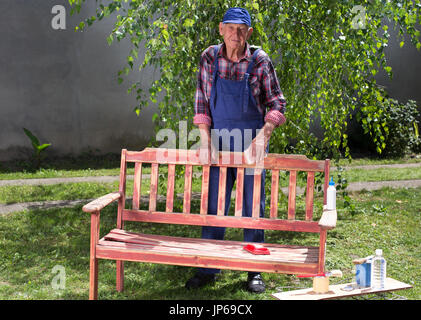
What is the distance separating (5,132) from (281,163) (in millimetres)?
6975

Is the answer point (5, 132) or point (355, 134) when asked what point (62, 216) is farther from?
point (355, 134)

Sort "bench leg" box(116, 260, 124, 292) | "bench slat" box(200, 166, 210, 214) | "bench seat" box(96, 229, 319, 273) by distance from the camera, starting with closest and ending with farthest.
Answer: "bench seat" box(96, 229, 319, 273) → "bench slat" box(200, 166, 210, 214) → "bench leg" box(116, 260, 124, 292)

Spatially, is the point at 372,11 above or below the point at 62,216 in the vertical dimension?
above

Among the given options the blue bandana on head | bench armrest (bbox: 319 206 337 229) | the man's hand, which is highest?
the blue bandana on head

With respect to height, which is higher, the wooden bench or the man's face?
the man's face

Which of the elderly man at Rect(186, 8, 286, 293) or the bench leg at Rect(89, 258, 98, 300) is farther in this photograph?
the elderly man at Rect(186, 8, 286, 293)

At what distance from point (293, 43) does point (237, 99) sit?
142 cm

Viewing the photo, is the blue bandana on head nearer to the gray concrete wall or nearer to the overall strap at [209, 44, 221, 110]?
the overall strap at [209, 44, 221, 110]

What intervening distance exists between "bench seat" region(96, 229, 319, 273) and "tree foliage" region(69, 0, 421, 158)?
133cm

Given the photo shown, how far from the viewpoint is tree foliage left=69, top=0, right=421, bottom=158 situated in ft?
14.7

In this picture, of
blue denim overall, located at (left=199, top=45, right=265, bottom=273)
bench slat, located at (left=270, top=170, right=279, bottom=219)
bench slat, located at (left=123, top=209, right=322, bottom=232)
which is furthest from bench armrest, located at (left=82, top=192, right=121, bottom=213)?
bench slat, located at (left=270, top=170, right=279, bottom=219)

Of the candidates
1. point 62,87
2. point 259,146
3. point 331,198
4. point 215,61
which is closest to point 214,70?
point 215,61

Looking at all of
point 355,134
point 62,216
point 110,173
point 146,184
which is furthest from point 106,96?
point 355,134

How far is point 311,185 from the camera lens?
3.95 meters
